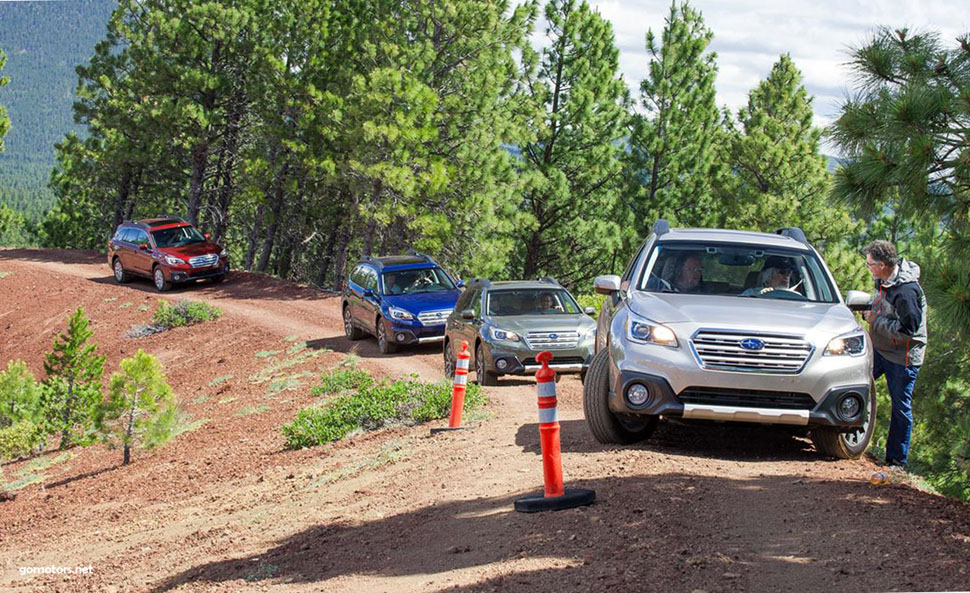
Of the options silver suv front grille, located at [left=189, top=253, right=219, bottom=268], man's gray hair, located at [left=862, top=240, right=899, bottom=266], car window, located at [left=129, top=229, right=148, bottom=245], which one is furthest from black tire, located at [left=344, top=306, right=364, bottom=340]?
man's gray hair, located at [left=862, top=240, right=899, bottom=266]

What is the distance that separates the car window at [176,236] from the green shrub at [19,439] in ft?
45.4


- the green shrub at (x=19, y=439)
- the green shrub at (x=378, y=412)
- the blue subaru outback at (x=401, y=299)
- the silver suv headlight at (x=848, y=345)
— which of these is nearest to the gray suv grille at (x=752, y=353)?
the silver suv headlight at (x=848, y=345)

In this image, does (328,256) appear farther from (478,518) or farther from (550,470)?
(550,470)

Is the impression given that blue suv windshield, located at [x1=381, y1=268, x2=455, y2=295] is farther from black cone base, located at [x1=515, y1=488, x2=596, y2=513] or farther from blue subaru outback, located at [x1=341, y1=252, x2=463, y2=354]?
black cone base, located at [x1=515, y1=488, x2=596, y2=513]

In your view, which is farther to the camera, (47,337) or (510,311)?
(47,337)

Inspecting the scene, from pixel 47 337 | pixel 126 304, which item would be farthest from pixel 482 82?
pixel 47 337

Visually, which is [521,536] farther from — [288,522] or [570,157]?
[570,157]

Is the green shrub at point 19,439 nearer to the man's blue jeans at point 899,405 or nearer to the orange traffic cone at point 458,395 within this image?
the orange traffic cone at point 458,395

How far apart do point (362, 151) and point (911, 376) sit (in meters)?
23.6

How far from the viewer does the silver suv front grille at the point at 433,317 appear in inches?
843

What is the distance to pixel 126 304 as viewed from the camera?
3256 centimetres

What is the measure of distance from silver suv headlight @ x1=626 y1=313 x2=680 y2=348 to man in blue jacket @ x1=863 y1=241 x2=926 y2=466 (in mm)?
1993

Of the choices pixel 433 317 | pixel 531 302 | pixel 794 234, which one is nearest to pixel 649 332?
pixel 794 234

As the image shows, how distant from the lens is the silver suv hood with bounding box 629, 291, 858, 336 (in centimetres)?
917
